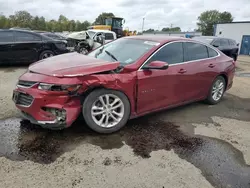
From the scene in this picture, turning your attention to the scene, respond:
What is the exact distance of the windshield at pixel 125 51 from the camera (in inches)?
152

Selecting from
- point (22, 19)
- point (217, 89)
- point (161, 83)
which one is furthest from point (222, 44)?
point (22, 19)

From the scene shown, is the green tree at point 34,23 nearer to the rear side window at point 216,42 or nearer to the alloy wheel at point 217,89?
the rear side window at point 216,42

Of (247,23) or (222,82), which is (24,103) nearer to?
(222,82)

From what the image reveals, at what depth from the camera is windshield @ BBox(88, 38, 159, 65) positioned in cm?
386

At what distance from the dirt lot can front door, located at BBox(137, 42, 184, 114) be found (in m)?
0.38

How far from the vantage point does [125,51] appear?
4113 mm

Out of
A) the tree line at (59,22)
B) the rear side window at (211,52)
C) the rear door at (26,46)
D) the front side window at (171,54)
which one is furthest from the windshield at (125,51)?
the tree line at (59,22)

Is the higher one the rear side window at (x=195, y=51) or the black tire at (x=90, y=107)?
the rear side window at (x=195, y=51)

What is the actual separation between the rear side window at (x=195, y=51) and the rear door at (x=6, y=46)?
6619mm

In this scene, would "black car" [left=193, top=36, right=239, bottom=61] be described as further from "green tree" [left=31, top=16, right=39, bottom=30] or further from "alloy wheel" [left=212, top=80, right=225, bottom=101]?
"green tree" [left=31, top=16, right=39, bottom=30]

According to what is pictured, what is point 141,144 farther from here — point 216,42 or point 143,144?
point 216,42

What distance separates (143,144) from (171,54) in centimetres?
178

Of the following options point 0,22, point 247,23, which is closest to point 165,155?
point 247,23

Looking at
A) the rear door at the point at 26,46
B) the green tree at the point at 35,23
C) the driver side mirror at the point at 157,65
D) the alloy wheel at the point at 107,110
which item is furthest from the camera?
the green tree at the point at 35,23
